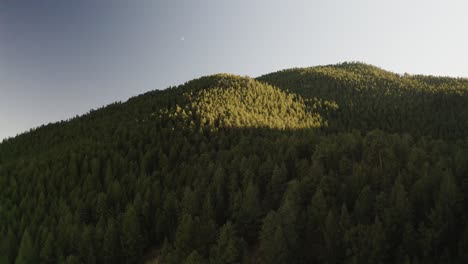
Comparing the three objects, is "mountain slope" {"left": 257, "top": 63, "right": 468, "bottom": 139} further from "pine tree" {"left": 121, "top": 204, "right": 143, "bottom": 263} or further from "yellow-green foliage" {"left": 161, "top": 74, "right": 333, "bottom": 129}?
"pine tree" {"left": 121, "top": 204, "right": 143, "bottom": 263}

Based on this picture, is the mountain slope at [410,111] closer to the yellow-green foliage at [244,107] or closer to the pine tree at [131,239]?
the yellow-green foliage at [244,107]

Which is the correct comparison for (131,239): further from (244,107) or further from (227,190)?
(244,107)

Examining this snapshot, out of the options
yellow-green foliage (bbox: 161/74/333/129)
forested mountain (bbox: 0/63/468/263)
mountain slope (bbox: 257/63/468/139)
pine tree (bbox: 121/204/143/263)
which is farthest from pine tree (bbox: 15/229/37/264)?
mountain slope (bbox: 257/63/468/139)

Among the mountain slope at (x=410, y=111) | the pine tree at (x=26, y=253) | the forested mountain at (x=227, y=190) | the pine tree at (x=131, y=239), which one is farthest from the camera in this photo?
the mountain slope at (x=410, y=111)

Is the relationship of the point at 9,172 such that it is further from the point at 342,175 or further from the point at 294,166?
the point at 342,175

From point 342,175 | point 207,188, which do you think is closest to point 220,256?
point 207,188

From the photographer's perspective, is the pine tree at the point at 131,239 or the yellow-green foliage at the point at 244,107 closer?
the pine tree at the point at 131,239

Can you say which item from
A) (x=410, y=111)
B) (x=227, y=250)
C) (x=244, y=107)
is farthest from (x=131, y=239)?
(x=410, y=111)

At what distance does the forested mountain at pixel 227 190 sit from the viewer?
2192 inches

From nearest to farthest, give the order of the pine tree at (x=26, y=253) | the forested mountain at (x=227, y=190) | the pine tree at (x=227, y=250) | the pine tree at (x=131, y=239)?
the pine tree at (x=227, y=250) → the forested mountain at (x=227, y=190) → the pine tree at (x=26, y=253) → the pine tree at (x=131, y=239)

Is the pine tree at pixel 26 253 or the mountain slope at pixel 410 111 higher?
the mountain slope at pixel 410 111

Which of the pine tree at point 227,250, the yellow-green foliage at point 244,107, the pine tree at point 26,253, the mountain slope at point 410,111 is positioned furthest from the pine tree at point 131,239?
the mountain slope at point 410,111

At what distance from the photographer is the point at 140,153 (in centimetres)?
10875

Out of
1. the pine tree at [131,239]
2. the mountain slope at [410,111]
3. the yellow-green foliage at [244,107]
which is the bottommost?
the pine tree at [131,239]
